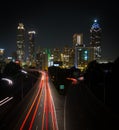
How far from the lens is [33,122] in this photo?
46.2 m

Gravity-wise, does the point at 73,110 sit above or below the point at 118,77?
below

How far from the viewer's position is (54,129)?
4066 centimetres

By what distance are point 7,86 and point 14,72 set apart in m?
66.4

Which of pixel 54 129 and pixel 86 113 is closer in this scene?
pixel 54 129

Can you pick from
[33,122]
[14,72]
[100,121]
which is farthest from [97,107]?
[14,72]

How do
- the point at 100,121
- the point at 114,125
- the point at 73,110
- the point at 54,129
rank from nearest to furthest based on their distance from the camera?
the point at 54,129, the point at 114,125, the point at 100,121, the point at 73,110

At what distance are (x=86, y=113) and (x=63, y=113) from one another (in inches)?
155

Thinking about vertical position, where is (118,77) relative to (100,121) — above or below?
above

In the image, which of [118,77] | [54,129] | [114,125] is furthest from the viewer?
[118,77]

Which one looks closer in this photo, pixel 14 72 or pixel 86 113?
pixel 86 113

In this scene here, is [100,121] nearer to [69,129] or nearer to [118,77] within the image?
[69,129]

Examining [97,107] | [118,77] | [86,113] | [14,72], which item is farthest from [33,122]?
[14,72]

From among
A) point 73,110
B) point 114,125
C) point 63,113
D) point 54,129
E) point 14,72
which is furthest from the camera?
point 14,72

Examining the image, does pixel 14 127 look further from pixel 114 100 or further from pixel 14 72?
pixel 14 72
